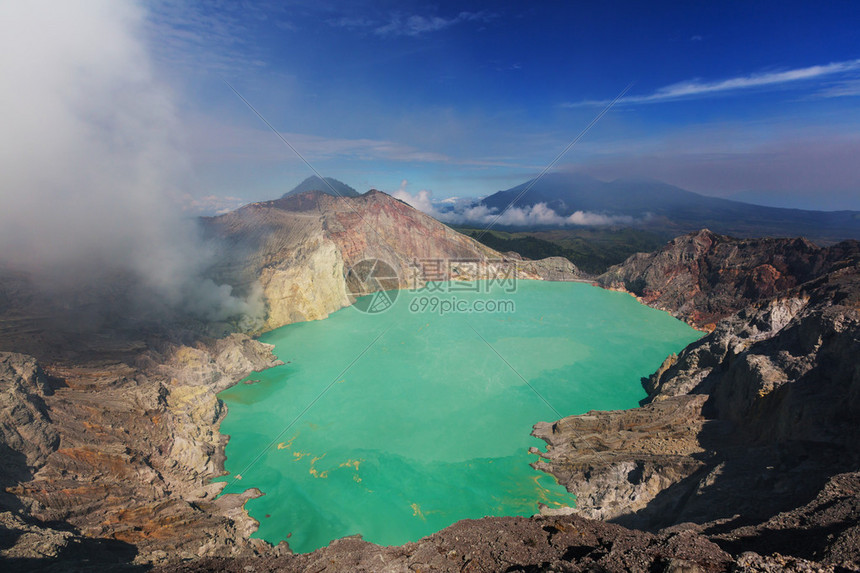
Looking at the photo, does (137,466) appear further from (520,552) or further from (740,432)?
(740,432)

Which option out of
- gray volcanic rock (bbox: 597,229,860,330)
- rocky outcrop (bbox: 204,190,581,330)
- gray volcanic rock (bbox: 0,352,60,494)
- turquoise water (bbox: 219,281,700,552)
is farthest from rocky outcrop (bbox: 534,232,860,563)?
rocky outcrop (bbox: 204,190,581,330)

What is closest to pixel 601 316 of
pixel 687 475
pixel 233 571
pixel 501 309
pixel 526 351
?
pixel 501 309

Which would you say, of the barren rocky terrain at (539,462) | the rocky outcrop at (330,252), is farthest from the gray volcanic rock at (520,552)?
the rocky outcrop at (330,252)

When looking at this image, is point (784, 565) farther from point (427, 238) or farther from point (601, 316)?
point (427, 238)
